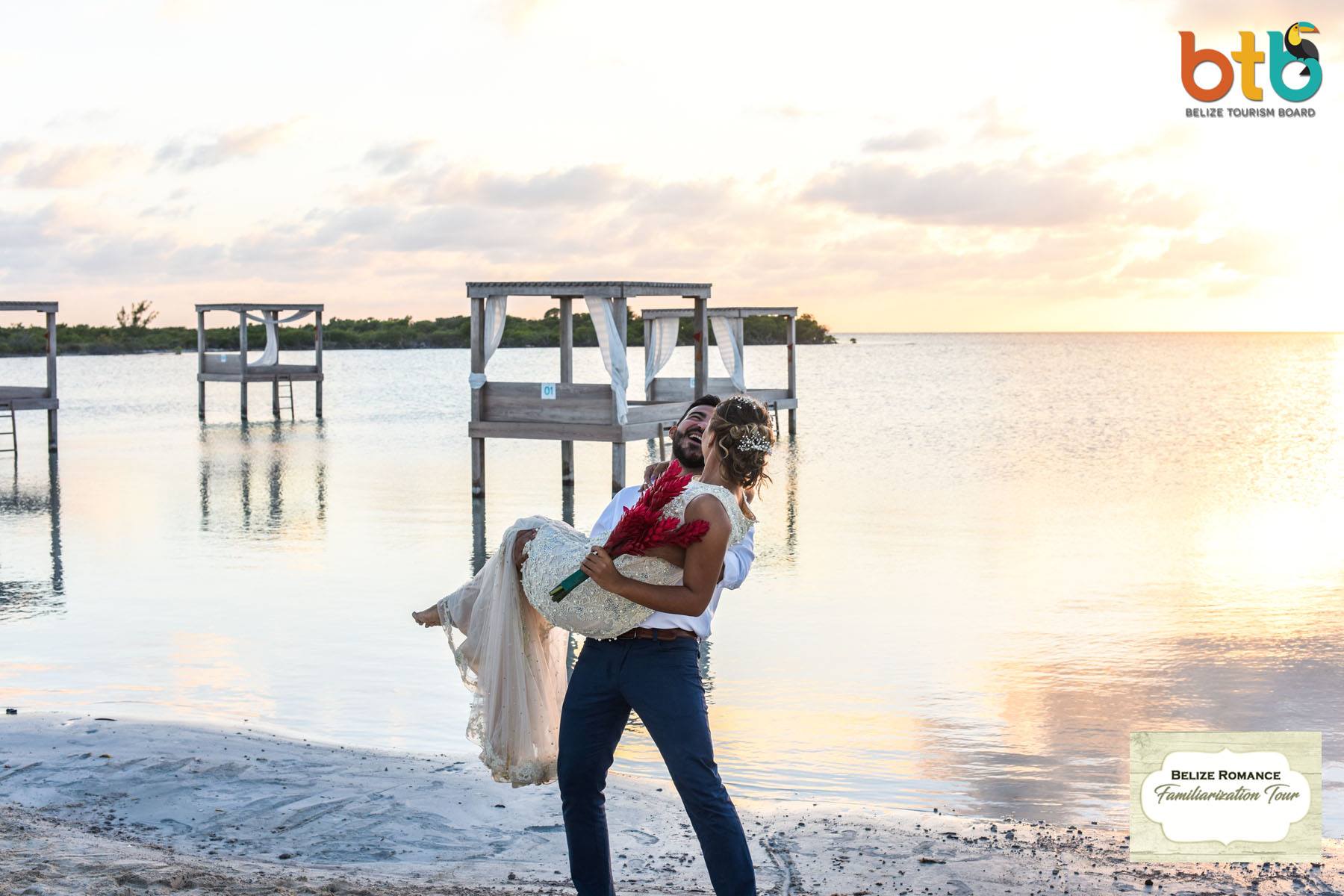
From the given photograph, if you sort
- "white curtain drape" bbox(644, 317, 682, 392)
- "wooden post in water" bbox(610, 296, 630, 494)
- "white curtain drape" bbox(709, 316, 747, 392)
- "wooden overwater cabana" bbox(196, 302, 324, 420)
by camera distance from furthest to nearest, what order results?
"wooden overwater cabana" bbox(196, 302, 324, 420) < "white curtain drape" bbox(709, 316, 747, 392) < "white curtain drape" bbox(644, 317, 682, 392) < "wooden post in water" bbox(610, 296, 630, 494)

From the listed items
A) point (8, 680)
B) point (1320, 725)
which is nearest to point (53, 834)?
point (8, 680)

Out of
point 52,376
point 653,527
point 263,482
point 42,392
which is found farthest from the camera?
point 42,392

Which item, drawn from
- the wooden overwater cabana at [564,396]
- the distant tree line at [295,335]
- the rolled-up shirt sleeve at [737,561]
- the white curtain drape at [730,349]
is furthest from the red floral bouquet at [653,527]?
the distant tree line at [295,335]

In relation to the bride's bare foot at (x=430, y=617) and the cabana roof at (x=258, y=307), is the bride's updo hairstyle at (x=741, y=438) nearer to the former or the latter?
the bride's bare foot at (x=430, y=617)

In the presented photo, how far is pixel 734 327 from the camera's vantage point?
77.8 ft

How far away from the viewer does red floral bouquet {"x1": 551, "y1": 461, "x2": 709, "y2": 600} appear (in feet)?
10.5

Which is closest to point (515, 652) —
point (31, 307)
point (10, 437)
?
point (31, 307)

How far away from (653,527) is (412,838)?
1964 mm

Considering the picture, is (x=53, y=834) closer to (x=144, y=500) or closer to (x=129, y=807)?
(x=129, y=807)

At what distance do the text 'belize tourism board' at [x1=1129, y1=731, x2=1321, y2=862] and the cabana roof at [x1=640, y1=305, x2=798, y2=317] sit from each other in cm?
1403

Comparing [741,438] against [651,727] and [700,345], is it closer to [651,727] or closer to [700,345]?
[651,727]

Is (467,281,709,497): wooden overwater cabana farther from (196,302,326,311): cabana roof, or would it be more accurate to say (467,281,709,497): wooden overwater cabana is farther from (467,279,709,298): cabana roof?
(196,302,326,311): cabana roof

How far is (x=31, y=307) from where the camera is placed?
66.8ft

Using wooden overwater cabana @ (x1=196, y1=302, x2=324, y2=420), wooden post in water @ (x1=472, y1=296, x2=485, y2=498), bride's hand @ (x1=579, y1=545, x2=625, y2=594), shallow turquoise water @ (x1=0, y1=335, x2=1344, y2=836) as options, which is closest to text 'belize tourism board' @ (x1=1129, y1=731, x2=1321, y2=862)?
shallow turquoise water @ (x1=0, y1=335, x2=1344, y2=836)
